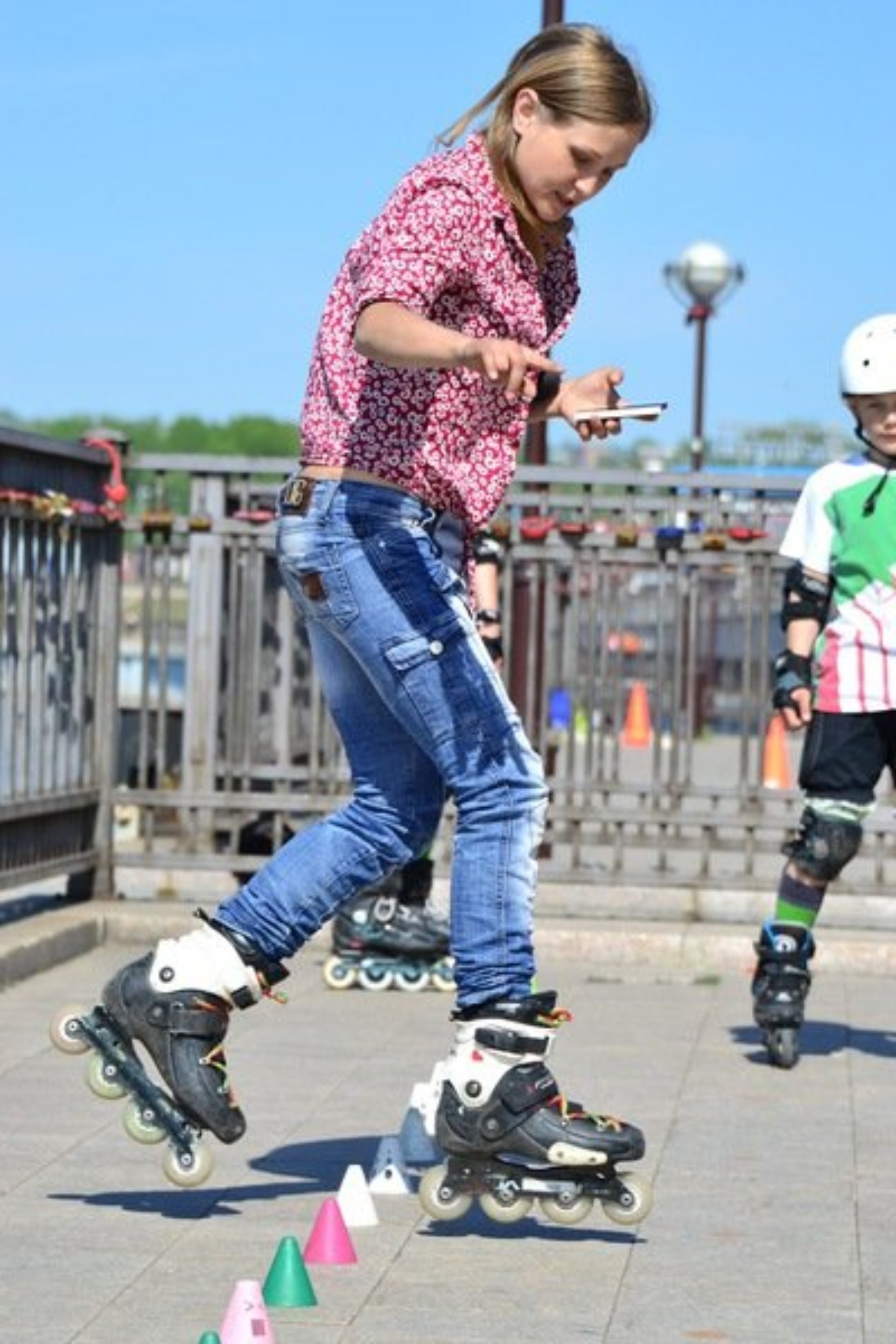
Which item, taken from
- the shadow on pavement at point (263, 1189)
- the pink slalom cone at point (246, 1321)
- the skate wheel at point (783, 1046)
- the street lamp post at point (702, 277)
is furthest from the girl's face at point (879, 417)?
the street lamp post at point (702, 277)

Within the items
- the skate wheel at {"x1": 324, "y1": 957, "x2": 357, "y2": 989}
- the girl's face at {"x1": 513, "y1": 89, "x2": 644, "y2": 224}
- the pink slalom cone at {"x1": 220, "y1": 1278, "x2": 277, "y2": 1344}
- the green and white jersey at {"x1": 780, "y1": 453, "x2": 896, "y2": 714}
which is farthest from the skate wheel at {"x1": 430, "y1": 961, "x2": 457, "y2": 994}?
the pink slalom cone at {"x1": 220, "y1": 1278, "x2": 277, "y2": 1344}

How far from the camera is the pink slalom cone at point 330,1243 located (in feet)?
17.5

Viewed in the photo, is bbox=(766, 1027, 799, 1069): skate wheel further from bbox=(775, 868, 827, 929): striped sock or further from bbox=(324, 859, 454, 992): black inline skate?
bbox=(324, 859, 454, 992): black inline skate

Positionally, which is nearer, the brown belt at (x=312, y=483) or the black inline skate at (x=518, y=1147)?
the black inline skate at (x=518, y=1147)

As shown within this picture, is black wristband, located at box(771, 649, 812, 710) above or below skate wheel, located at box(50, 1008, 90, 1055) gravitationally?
above

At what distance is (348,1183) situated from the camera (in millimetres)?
5723

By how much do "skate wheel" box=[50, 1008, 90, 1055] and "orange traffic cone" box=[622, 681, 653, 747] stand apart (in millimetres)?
5747

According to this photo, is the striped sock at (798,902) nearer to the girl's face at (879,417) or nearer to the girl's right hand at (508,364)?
the girl's face at (879,417)

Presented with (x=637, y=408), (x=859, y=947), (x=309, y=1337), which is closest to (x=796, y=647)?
(x=859, y=947)

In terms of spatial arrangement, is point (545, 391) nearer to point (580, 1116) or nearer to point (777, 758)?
point (580, 1116)

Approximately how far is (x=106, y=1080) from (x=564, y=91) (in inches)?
80.3

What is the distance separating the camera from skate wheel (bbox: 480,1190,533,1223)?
216 inches

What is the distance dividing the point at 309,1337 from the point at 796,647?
3827 mm

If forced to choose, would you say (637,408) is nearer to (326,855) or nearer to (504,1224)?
(326,855)
